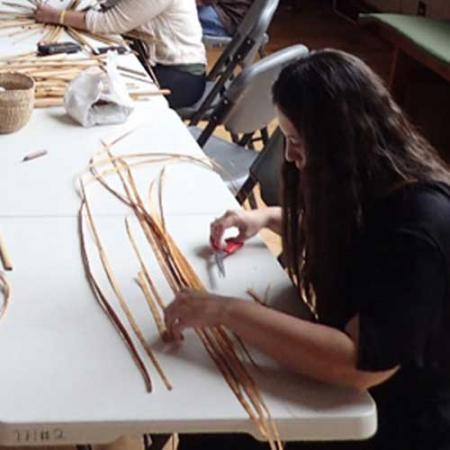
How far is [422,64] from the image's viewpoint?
421cm

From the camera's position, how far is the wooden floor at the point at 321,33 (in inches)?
240

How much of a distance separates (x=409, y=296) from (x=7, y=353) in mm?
586

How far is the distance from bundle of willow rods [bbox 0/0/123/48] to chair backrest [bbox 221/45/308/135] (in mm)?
541

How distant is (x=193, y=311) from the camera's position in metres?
1.29

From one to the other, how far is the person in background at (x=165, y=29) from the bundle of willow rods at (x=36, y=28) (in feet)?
0.09

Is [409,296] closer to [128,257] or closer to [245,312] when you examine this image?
[245,312]

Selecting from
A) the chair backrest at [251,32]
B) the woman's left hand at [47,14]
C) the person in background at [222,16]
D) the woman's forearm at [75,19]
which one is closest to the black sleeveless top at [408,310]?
the chair backrest at [251,32]

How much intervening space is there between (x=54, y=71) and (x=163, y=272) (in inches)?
48.0

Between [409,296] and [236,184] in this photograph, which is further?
[236,184]

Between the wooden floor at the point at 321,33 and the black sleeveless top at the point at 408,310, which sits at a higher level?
the black sleeveless top at the point at 408,310

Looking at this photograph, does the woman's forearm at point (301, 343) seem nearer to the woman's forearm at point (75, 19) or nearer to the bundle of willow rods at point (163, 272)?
the bundle of willow rods at point (163, 272)

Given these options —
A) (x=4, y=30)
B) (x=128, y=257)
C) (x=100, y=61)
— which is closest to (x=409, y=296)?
(x=128, y=257)

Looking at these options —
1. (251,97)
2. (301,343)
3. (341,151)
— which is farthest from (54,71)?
(301,343)

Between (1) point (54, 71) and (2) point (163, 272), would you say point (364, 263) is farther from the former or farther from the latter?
(1) point (54, 71)
